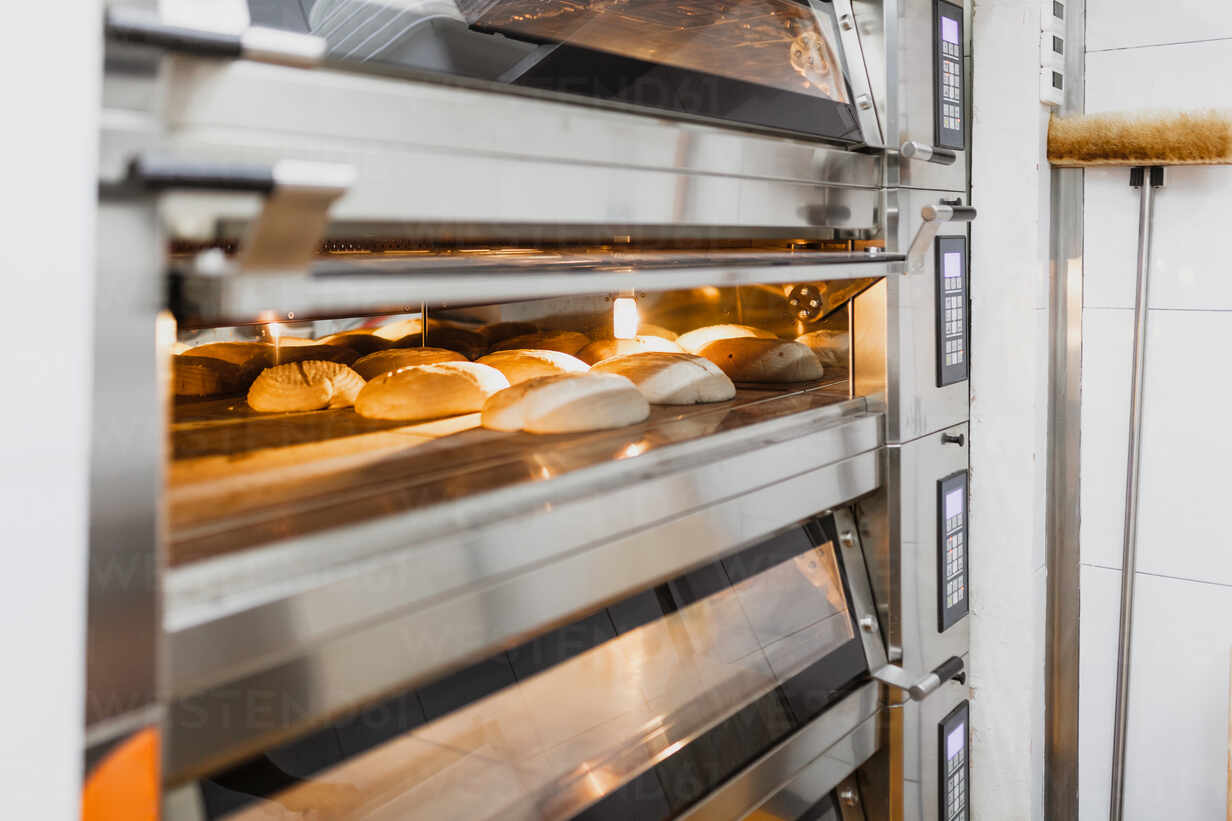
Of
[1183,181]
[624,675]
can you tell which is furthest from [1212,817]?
[624,675]

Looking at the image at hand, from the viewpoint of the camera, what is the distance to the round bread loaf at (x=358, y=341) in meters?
1.52

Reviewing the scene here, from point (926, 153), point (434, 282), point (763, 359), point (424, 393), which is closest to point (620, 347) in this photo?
point (763, 359)

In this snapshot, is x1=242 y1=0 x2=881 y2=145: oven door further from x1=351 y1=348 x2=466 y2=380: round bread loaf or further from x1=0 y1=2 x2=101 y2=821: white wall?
x1=351 y1=348 x2=466 y2=380: round bread loaf

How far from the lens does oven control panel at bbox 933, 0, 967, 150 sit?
1579 millimetres

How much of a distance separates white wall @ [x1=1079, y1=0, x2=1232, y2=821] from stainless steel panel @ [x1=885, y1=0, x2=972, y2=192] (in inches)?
22.3

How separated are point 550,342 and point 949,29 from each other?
868 millimetres

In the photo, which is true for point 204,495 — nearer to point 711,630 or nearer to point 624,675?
point 624,675

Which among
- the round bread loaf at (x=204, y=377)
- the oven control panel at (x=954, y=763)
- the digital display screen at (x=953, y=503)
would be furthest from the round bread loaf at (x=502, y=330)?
the oven control panel at (x=954, y=763)

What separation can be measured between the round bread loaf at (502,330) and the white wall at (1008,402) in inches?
33.3

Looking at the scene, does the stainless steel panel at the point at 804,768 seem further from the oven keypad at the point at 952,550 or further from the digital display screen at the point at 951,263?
the digital display screen at the point at 951,263

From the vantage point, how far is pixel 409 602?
806 millimetres

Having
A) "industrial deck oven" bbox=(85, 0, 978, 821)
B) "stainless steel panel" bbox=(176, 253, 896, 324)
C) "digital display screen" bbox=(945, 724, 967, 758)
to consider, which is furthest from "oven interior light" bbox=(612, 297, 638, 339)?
"digital display screen" bbox=(945, 724, 967, 758)

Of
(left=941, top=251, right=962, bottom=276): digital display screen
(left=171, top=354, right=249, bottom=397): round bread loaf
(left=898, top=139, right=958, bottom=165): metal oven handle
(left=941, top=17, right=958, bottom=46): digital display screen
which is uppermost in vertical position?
(left=941, top=17, right=958, bottom=46): digital display screen

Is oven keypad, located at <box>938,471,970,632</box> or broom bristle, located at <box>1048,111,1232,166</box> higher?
broom bristle, located at <box>1048,111,1232,166</box>
